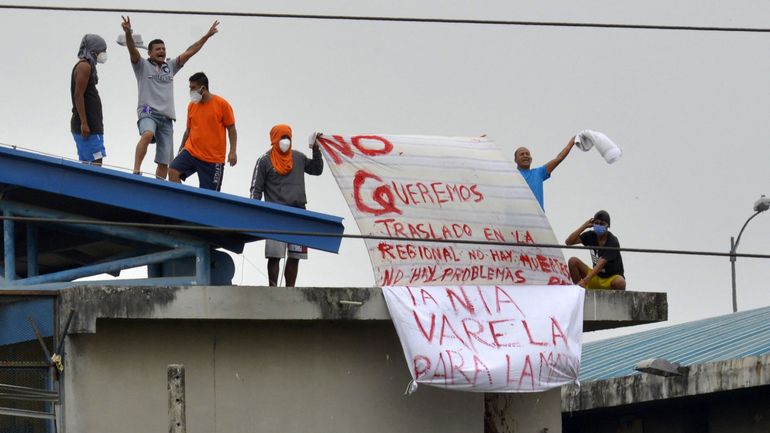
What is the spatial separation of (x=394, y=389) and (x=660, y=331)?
1101cm

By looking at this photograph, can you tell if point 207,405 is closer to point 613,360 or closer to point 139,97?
point 139,97

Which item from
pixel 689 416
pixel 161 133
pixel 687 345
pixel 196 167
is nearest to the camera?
pixel 196 167

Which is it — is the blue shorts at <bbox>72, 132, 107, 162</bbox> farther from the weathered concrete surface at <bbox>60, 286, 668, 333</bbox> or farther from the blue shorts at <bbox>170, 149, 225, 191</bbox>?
the weathered concrete surface at <bbox>60, 286, 668, 333</bbox>

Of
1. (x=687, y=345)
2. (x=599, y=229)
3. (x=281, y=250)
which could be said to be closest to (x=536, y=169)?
(x=599, y=229)

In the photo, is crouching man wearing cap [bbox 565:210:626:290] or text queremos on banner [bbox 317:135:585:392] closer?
text queremos on banner [bbox 317:135:585:392]

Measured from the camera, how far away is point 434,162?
16.1 metres

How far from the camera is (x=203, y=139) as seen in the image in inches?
640

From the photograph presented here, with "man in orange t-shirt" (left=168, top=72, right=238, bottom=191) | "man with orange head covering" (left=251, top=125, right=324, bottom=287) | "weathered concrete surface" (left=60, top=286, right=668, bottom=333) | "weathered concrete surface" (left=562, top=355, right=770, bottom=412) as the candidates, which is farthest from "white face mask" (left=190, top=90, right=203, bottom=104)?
"weathered concrete surface" (left=562, top=355, right=770, bottom=412)

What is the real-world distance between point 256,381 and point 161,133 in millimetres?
2975

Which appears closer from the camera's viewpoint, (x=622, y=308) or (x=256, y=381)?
(x=256, y=381)

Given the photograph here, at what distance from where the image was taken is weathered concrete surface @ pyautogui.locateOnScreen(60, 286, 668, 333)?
14.3 m

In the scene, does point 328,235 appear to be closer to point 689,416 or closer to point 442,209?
point 442,209

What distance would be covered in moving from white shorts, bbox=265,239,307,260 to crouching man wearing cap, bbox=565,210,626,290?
3029mm

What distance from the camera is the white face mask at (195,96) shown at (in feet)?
54.0
